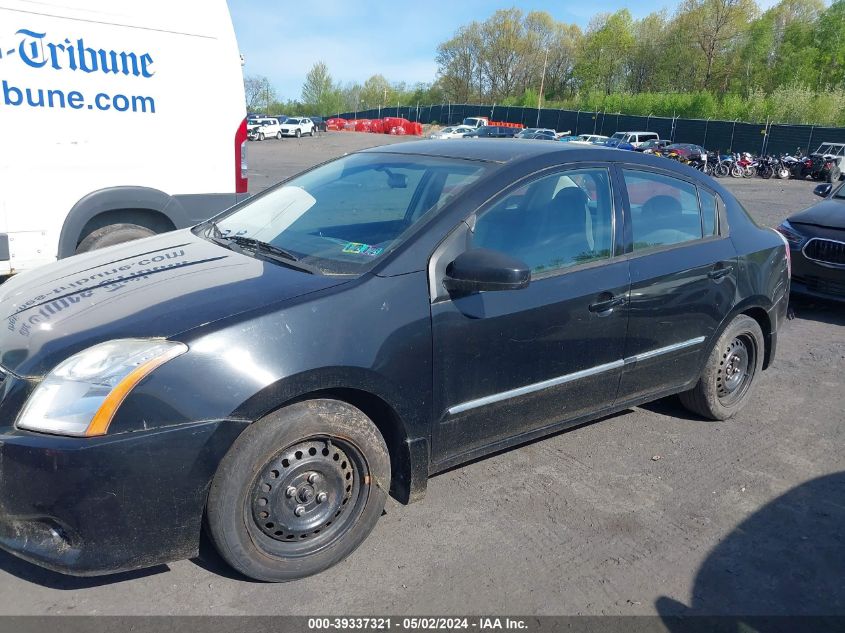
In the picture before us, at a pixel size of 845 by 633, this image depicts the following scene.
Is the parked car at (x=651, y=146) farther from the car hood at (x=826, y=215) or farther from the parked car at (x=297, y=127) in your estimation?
the car hood at (x=826, y=215)

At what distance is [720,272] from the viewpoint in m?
4.03

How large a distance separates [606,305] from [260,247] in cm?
169

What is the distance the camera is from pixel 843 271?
6.73m

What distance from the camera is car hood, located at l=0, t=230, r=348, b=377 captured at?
247 centimetres

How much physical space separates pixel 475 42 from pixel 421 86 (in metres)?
14.1

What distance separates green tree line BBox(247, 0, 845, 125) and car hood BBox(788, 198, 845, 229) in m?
47.8

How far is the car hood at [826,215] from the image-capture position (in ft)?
23.0

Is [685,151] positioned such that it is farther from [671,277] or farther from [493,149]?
[493,149]

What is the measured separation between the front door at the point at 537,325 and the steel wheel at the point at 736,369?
110cm

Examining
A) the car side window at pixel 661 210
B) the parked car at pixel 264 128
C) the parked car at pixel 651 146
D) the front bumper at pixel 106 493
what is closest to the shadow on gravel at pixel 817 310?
the car side window at pixel 661 210

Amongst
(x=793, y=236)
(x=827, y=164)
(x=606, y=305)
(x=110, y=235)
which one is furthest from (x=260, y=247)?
(x=827, y=164)

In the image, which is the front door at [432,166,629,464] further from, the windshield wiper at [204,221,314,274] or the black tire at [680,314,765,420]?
the black tire at [680,314,765,420]

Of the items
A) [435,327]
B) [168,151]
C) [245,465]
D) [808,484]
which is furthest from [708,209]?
[168,151]

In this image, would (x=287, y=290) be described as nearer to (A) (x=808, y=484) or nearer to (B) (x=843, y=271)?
(A) (x=808, y=484)
